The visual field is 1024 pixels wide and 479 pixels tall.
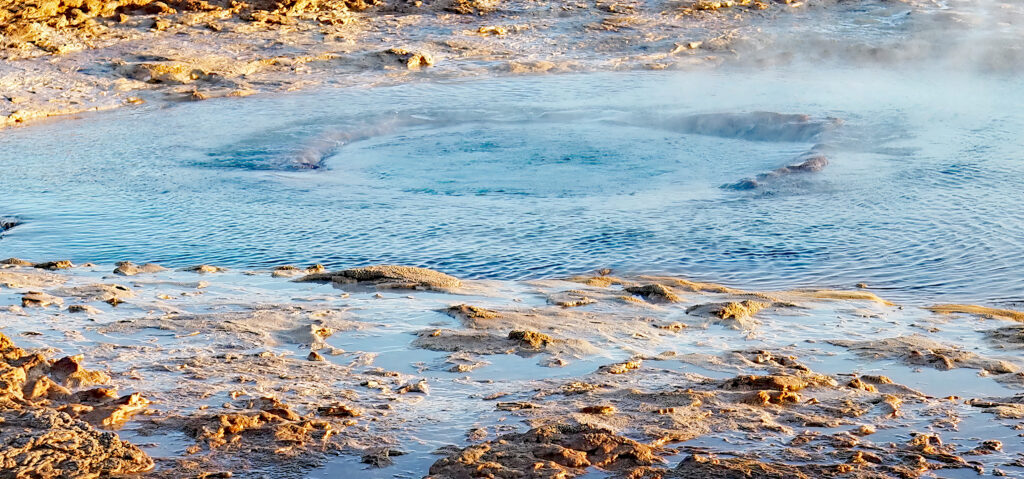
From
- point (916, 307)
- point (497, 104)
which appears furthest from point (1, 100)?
point (916, 307)

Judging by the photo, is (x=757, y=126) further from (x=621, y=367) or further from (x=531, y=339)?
(x=621, y=367)

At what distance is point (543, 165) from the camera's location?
7562mm

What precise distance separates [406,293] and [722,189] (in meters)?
2.95

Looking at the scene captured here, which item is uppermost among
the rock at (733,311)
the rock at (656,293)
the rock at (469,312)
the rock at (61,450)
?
the rock at (61,450)

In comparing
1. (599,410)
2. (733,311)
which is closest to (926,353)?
(733,311)

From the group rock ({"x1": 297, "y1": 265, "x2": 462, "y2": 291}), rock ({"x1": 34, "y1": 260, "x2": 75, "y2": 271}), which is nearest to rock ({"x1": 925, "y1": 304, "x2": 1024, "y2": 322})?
rock ({"x1": 297, "y1": 265, "x2": 462, "y2": 291})

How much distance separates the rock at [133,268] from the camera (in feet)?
16.1

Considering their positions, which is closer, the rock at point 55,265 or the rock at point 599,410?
the rock at point 599,410

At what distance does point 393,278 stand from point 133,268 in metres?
1.24

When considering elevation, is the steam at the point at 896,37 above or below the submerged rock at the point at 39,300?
below

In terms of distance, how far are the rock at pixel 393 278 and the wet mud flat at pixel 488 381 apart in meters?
0.01

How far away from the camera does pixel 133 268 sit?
16.3ft

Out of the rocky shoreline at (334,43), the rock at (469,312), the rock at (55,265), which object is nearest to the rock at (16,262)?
the rock at (55,265)

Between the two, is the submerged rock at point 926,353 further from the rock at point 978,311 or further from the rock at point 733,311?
the rock at point 978,311
